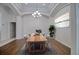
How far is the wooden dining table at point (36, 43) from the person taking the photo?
4344 millimetres

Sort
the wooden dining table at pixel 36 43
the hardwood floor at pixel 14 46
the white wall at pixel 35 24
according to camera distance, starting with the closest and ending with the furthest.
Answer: the wooden dining table at pixel 36 43 → the hardwood floor at pixel 14 46 → the white wall at pixel 35 24

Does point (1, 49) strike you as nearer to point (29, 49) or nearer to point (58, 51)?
point (29, 49)

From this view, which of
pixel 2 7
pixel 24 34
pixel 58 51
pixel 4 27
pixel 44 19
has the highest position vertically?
pixel 2 7

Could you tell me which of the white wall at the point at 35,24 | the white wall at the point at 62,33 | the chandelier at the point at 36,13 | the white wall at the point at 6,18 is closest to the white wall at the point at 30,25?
the white wall at the point at 35,24

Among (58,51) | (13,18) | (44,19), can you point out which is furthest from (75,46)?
(13,18)

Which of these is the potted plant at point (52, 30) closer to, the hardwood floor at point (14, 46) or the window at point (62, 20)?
the window at point (62, 20)

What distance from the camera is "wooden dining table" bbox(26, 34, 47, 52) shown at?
4.34 meters

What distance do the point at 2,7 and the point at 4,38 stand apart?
1.29m

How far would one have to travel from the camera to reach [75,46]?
3.45 m

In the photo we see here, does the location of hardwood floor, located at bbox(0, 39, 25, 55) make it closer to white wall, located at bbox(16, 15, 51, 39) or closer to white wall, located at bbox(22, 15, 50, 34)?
white wall, located at bbox(16, 15, 51, 39)

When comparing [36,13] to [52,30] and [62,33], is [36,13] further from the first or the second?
[62,33]

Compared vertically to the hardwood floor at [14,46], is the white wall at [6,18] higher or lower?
higher

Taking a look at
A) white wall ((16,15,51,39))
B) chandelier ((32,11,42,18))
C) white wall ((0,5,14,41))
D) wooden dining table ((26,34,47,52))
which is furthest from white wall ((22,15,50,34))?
white wall ((0,5,14,41))

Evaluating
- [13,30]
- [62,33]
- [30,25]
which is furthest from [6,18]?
[62,33]
